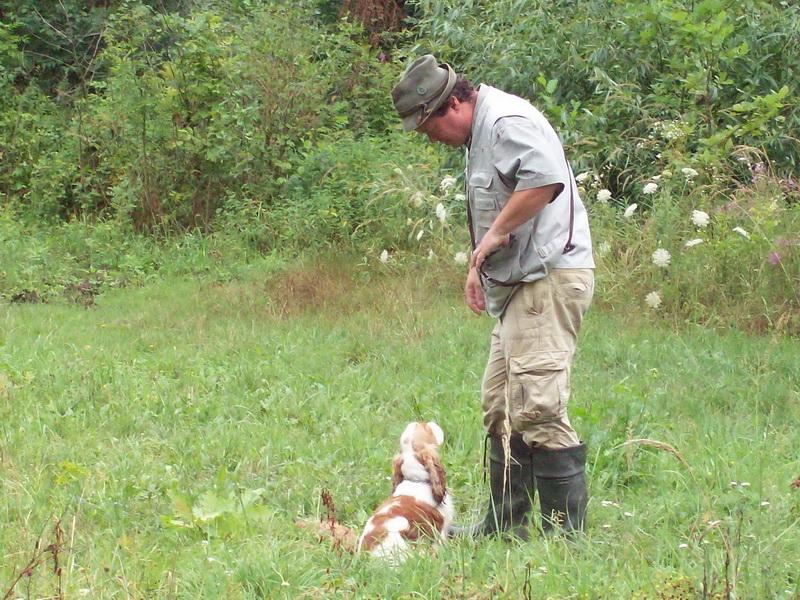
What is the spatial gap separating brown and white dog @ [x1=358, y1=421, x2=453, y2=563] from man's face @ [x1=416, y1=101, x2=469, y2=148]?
4.34ft

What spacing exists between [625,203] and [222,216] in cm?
522

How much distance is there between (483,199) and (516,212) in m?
0.26

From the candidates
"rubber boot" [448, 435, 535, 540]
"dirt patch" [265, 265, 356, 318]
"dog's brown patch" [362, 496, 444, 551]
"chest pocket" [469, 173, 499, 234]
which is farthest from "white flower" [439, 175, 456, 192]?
"dog's brown patch" [362, 496, 444, 551]

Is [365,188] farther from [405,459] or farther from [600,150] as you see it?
[405,459]

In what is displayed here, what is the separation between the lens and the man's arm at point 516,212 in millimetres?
4004

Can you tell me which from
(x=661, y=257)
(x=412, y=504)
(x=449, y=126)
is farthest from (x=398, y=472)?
(x=661, y=257)

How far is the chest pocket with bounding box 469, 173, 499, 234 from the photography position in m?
4.21

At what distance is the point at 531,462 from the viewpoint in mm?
4461

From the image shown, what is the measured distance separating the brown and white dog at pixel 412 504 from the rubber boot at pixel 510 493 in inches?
6.0

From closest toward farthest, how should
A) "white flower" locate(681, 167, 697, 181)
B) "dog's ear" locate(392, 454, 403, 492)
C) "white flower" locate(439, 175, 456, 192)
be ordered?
"dog's ear" locate(392, 454, 403, 492), "white flower" locate(681, 167, 697, 181), "white flower" locate(439, 175, 456, 192)

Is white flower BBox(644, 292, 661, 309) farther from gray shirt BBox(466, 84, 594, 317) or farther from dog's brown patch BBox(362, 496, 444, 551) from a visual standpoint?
dog's brown patch BBox(362, 496, 444, 551)

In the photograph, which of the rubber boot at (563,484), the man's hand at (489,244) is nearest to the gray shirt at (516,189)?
the man's hand at (489,244)

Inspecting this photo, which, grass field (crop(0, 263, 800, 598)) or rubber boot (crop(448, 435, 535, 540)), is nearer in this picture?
grass field (crop(0, 263, 800, 598))

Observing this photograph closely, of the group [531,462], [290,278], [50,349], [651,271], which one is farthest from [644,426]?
[290,278]
